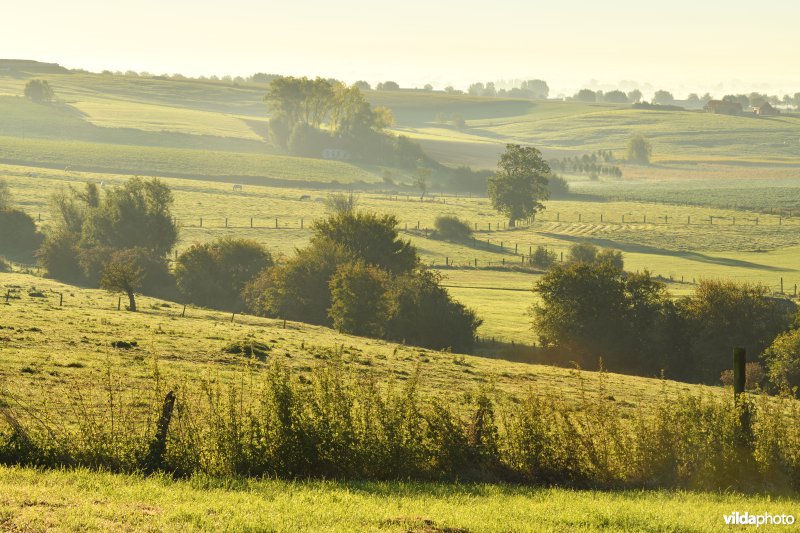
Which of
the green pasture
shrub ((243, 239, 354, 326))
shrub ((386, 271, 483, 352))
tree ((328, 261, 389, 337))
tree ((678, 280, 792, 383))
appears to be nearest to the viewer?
the green pasture

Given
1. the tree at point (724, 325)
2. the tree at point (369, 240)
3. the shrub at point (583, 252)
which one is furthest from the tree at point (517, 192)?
the tree at point (724, 325)

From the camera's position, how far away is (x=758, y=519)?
15.8 metres

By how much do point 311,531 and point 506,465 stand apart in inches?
232

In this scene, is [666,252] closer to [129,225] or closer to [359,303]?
[129,225]

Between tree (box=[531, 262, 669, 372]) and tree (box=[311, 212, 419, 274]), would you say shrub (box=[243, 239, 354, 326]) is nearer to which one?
tree (box=[311, 212, 419, 274])

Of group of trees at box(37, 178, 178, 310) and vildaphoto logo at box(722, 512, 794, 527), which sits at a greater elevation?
vildaphoto logo at box(722, 512, 794, 527)

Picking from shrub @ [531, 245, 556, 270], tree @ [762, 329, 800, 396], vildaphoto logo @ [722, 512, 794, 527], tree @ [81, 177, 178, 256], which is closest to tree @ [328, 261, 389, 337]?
tree @ [762, 329, 800, 396]

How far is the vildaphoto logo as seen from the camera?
15.6 metres

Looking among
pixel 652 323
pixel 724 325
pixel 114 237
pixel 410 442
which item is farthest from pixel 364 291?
pixel 410 442

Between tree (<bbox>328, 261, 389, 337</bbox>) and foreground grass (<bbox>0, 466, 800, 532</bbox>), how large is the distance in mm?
46010

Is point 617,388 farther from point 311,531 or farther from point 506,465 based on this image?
point 311,531

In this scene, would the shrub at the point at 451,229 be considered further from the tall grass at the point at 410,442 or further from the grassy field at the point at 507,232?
the tall grass at the point at 410,442

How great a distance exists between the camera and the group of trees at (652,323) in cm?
6078

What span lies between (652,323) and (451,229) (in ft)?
189
